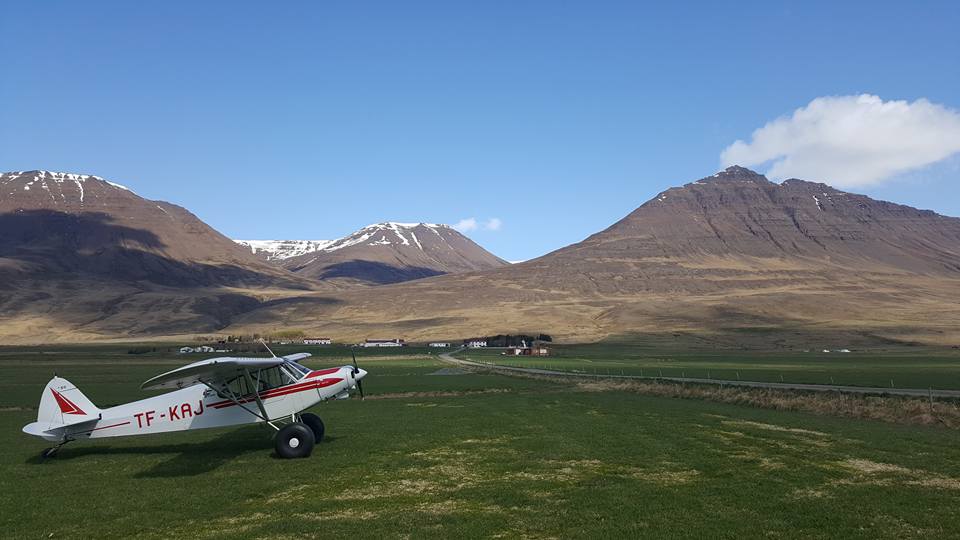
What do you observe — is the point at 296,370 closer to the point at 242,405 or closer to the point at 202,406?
the point at 242,405

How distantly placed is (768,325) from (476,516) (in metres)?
188

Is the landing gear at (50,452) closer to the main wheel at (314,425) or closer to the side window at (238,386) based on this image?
the side window at (238,386)

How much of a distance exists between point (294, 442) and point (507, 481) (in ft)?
26.9

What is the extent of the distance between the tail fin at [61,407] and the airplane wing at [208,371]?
3529 mm

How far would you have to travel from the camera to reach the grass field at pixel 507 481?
13.9 meters

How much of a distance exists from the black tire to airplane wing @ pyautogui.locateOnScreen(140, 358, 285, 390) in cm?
244

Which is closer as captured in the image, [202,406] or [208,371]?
[208,371]

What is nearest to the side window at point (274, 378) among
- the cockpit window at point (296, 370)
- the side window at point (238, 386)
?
the cockpit window at point (296, 370)

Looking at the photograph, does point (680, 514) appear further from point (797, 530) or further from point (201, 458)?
point (201, 458)

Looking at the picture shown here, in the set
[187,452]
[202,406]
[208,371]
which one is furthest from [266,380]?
[187,452]

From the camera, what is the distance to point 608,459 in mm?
20844

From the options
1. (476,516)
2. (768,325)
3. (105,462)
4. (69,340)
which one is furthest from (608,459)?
(69,340)

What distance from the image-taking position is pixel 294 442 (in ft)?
70.9

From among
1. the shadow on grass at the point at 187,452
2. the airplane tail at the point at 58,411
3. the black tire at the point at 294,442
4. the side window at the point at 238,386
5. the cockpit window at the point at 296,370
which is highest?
the cockpit window at the point at 296,370
